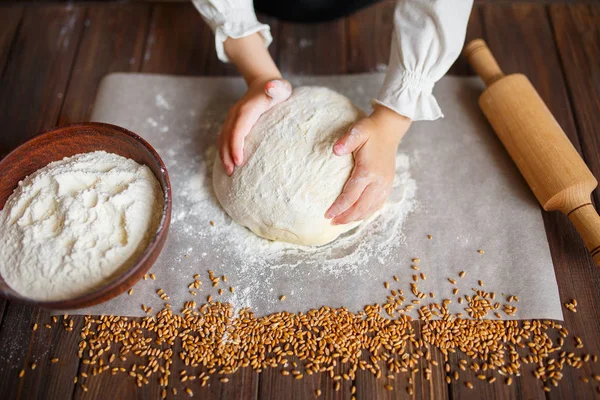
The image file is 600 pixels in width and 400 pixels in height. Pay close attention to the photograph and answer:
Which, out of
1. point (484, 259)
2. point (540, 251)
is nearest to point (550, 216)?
point (540, 251)

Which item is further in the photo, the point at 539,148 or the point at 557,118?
the point at 557,118

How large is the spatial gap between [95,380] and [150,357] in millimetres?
121

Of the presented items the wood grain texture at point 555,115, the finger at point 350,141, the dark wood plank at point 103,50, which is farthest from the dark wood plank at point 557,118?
the dark wood plank at point 103,50

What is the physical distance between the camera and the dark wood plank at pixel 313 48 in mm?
1490

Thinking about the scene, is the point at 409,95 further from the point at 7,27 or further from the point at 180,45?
the point at 7,27

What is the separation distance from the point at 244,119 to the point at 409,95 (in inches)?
15.4

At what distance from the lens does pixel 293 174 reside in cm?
108

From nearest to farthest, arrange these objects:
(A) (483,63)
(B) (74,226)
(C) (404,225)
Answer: (B) (74,226)
(C) (404,225)
(A) (483,63)

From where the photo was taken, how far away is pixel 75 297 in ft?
3.10

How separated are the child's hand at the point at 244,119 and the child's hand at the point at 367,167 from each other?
→ 0.20 m

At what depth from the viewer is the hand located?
1.14 m

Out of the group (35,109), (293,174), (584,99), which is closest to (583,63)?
(584,99)

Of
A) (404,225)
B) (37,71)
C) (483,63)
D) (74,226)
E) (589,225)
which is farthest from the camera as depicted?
(37,71)

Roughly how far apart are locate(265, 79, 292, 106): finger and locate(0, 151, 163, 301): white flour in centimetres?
34
